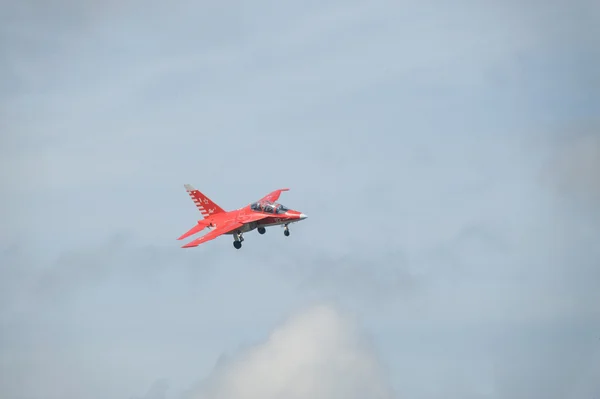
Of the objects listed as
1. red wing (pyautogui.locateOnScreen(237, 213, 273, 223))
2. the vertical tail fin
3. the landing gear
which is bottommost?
the landing gear

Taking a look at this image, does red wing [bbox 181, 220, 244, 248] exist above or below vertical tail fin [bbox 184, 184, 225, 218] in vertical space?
below

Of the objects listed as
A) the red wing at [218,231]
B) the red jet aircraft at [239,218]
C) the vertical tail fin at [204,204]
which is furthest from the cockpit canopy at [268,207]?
the vertical tail fin at [204,204]

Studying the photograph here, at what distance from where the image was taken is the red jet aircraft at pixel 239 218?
156m

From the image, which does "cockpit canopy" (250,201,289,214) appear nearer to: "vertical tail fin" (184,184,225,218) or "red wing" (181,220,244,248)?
"red wing" (181,220,244,248)

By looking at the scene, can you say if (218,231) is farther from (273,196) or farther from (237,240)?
(273,196)

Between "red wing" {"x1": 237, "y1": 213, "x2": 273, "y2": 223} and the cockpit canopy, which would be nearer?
the cockpit canopy

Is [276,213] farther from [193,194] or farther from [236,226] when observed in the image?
[193,194]

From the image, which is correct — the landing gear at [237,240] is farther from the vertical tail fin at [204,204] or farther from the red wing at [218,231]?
the vertical tail fin at [204,204]

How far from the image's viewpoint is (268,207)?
15838cm

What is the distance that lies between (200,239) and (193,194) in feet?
55.6

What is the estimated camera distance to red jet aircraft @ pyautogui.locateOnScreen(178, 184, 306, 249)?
156 meters

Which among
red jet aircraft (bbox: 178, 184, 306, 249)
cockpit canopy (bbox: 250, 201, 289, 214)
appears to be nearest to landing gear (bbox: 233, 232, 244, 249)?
red jet aircraft (bbox: 178, 184, 306, 249)

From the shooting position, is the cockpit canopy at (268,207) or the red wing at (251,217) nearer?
the cockpit canopy at (268,207)

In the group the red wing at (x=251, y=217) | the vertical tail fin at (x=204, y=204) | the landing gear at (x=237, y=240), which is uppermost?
the vertical tail fin at (x=204, y=204)
